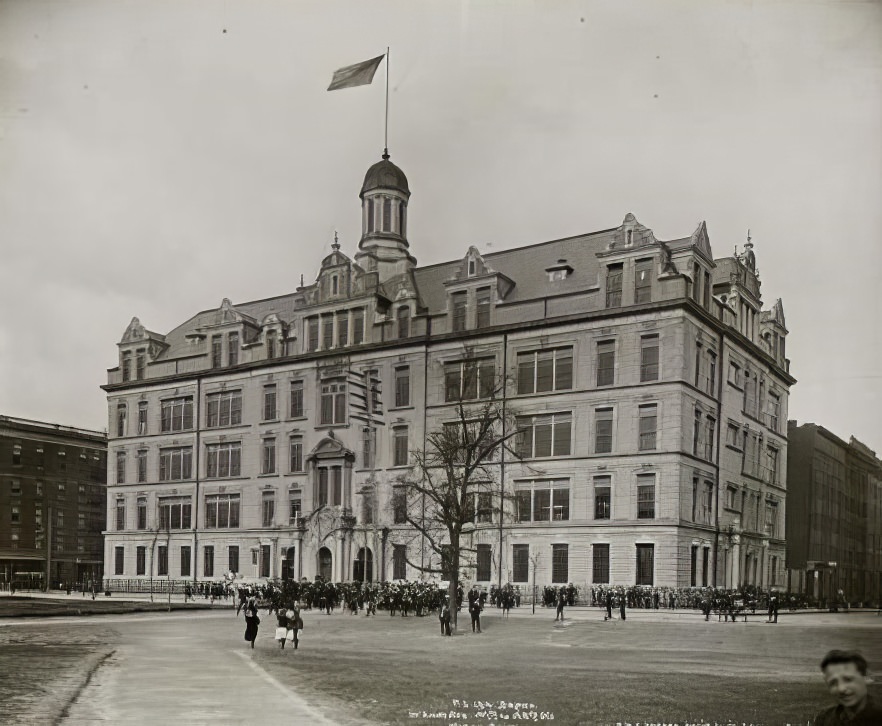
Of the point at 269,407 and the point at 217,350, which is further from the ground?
the point at 217,350

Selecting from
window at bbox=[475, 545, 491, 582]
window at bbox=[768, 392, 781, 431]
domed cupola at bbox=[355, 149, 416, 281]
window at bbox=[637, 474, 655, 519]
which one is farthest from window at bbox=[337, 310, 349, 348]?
window at bbox=[768, 392, 781, 431]

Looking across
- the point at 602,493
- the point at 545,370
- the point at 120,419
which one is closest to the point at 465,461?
the point at 545,370

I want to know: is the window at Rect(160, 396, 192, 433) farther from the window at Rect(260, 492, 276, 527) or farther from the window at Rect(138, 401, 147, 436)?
the window at Rect(260, 492, 276, 527)

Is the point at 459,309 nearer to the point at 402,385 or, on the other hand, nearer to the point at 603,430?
the point at 402,385

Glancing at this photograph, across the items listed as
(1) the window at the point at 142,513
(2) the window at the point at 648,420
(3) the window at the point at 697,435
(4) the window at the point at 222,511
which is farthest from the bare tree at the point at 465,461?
(1) the window at the point at 142,513

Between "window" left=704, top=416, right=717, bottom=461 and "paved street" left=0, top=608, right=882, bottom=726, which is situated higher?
"window" left=704, top=416, right=717, bottom=461

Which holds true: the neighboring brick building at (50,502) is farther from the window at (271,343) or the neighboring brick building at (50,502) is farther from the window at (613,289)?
the window at (613,289)

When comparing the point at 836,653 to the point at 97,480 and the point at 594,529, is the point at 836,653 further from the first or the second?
the point at 97,480
